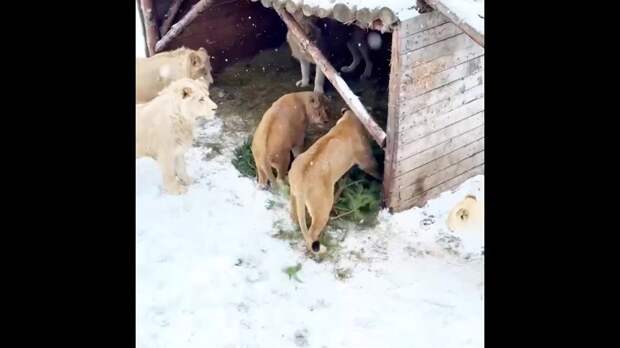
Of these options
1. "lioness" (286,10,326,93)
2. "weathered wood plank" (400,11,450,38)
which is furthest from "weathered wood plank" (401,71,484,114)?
"lioness" (286,10,326,93)

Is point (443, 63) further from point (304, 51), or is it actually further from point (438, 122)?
point (304, 51)

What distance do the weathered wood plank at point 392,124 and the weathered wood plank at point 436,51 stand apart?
0.09 meters

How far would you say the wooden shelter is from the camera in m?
5.56

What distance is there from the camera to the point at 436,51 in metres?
5.88

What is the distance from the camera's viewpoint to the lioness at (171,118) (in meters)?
6.50

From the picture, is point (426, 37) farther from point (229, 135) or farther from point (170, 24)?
point (170, 24)

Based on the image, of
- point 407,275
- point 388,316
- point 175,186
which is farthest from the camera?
point 175,186

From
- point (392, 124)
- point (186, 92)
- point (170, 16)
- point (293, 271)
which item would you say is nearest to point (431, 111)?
point (392, 124)

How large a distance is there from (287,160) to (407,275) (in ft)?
5.27

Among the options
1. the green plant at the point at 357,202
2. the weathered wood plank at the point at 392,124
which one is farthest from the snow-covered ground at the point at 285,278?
the weathered wood plank at the point at 392,124

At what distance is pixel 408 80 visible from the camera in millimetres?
5797

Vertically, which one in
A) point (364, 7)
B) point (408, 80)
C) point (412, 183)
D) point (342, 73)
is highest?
point (364, 7)

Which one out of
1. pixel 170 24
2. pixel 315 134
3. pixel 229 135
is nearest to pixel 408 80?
pixel 315 134

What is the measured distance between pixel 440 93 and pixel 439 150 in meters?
0.56
